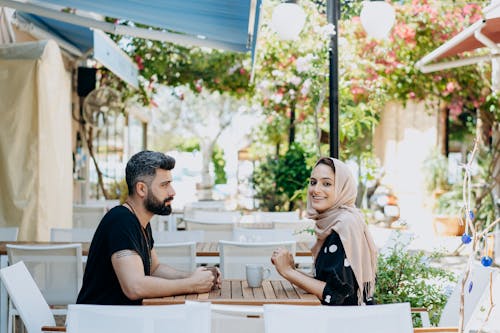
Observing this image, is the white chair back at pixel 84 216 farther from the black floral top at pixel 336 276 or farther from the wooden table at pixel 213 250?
the black floral top at pixel 336 276

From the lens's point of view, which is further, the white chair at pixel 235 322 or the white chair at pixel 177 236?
the white chair at pixel 177 236

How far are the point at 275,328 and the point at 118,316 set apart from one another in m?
0.53

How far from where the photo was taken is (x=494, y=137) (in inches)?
471

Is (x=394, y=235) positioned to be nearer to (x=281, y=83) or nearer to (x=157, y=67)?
(x=281, y=83)

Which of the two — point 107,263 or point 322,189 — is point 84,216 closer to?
point 107,263

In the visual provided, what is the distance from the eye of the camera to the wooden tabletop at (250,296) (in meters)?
A: 3.29

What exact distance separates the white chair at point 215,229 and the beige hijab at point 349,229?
299cm

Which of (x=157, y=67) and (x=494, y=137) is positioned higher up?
(x=157, y=67)

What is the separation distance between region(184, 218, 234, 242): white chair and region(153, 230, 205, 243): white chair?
997 millimetres

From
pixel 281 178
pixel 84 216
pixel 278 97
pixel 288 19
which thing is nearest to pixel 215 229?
pixel 288 19

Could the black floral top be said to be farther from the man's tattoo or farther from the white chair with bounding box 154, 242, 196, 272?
the white chair with bounding box 154, 242, 196, 272

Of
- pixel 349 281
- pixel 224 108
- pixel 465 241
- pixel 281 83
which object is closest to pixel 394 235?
pixel 349 281

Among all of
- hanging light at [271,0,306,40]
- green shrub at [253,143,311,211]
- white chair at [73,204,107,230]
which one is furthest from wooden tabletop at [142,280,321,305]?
green shrub at [253,143,311,211]

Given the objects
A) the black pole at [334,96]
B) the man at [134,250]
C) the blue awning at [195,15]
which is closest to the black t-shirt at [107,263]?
the man at [134,250]
